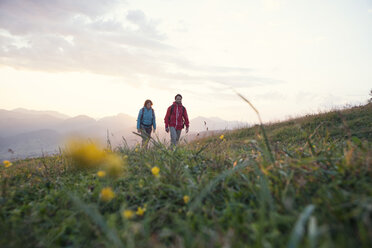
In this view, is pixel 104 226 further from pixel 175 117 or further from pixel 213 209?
pixel 175 117

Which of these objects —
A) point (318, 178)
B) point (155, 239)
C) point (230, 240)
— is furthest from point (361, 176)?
point (155, 239)

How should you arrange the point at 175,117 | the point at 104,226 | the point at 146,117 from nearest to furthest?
the point at 104,226 → the point at 175,117 → the point at 146,117

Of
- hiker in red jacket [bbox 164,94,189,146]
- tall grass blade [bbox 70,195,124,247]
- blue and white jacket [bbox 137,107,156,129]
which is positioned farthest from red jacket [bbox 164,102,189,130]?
tall grass blade [bbox 70,195,124,247]

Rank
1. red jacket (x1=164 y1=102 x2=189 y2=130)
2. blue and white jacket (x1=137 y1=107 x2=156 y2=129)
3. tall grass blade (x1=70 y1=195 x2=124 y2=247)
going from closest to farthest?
1. tall grass blade (x1=70 y1=195 x2=124 y2=247)
2. red jacket (x1=164 y1=102 x2=189 y2=130)
3. blue and white jacket (x1=137 y1=107 x2=156 y2=129)

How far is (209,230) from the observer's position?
1594 millimetres

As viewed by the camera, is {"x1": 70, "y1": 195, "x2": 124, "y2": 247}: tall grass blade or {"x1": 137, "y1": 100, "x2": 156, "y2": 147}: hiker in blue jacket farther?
{"x1": 137, "y1": 100, "x2": 156, "y2": 147}: hiker in blue jacket

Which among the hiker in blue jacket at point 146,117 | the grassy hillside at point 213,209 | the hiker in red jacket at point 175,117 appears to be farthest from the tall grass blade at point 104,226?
the hiker in blue jacket at point 146,117

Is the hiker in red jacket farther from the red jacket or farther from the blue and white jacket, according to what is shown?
the blue and white jacket

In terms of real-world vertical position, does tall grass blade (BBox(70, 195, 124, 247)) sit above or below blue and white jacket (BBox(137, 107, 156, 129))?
below

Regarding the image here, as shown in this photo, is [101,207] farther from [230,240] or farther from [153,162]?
[230,240]

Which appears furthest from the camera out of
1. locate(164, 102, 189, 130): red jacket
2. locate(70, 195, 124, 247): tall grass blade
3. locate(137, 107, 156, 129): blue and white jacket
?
locate(137, 107, 156, 129): blue and white jacket

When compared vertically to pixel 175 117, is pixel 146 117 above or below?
above

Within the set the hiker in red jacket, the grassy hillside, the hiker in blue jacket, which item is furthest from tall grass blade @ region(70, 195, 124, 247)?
the hiker in blue jacket

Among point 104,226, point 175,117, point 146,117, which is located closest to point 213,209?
point 104,226
